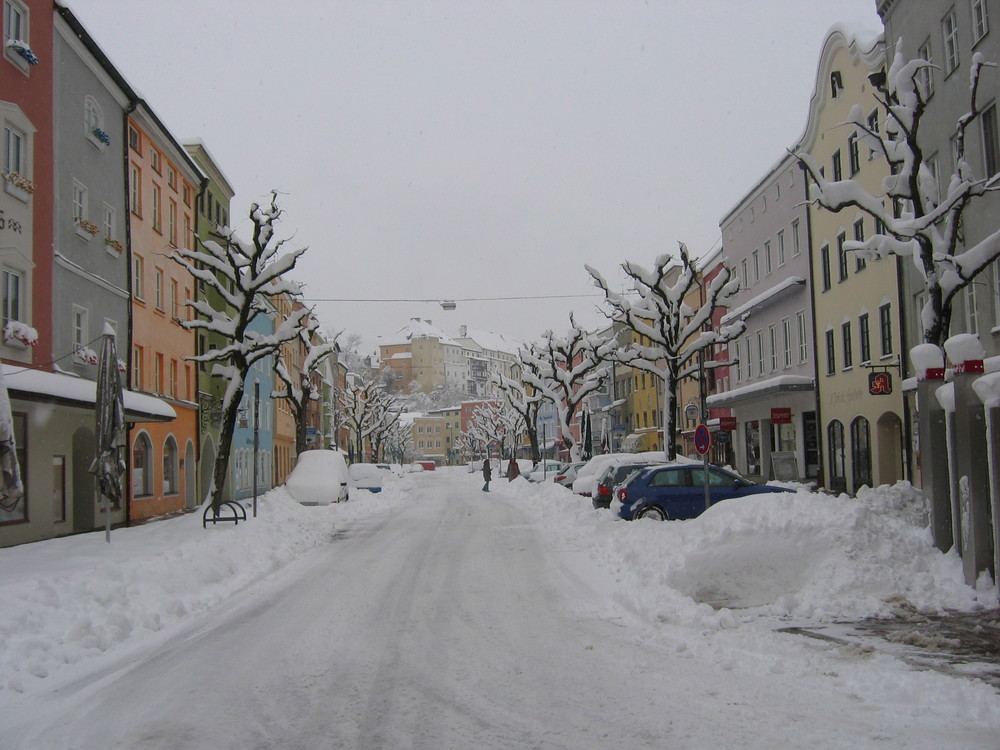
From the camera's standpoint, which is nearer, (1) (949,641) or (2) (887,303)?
(1) (949,641)

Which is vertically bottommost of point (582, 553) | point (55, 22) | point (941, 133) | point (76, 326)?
point (582, 553)

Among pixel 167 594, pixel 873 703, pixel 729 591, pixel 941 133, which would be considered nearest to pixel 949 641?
Answer: pixel 873 703

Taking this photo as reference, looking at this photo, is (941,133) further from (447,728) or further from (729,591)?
(447,728)

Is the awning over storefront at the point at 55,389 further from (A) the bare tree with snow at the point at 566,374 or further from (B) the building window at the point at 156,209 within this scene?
(A) the bare tree with snow at the point at 566,374

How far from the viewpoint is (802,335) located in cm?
3619

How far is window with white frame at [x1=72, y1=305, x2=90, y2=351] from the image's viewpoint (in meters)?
22.0

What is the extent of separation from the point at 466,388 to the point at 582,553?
7146 inches

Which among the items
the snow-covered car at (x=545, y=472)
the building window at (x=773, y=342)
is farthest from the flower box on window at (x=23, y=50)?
the snow-covered car at (x=545, y=472)

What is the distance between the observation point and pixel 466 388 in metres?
198

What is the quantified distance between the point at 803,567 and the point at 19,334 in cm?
1527

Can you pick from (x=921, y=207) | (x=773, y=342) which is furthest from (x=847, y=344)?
(x=921, y=207)

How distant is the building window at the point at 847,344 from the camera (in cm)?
3116

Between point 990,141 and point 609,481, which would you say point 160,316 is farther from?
point 990,141

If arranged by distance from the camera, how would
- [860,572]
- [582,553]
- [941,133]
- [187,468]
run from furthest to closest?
[187,468] < [941,133] < [582,553] < [860,572]
